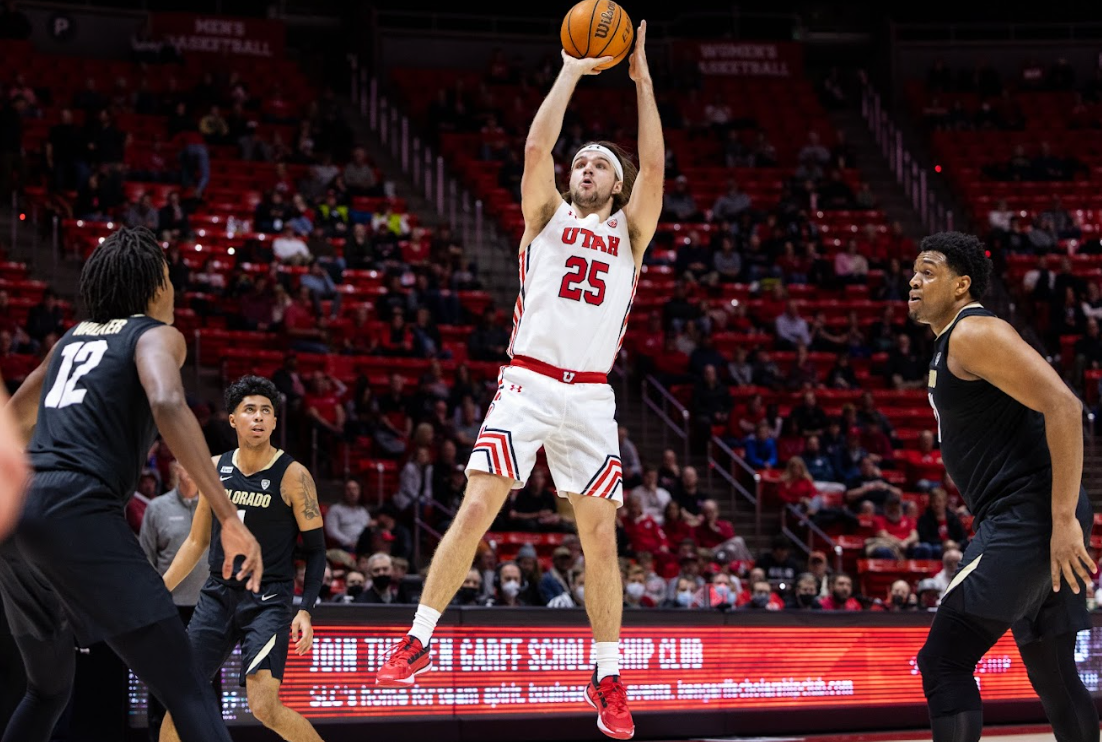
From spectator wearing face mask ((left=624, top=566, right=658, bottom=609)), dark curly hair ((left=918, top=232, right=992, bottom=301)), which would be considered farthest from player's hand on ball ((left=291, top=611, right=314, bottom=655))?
spectator wearing face mask ((left=624, top=566, right=658, bottom=609))

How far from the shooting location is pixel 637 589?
12.1 m

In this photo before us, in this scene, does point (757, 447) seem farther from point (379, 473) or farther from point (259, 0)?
point (259, 0)

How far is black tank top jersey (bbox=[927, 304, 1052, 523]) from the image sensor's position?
5102mm

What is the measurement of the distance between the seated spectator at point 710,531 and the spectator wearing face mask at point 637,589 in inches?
84.4

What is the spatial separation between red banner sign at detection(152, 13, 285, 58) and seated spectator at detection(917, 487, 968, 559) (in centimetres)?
1444

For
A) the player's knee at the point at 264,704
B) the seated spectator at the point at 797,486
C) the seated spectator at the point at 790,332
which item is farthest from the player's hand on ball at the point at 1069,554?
the seated spectator at the point at 790,332

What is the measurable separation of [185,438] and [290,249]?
13417 mm

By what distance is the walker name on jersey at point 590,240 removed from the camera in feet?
20.1

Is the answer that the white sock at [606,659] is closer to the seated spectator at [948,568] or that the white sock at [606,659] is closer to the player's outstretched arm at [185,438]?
the player's outstretched arm at [185,438]

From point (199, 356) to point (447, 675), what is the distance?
24.4ft

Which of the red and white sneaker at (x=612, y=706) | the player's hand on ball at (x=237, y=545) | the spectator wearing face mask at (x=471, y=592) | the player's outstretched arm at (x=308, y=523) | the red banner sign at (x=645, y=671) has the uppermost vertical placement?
the player's hand on ball at (x=237, y=545)

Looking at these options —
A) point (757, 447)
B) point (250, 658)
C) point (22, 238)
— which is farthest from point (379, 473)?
point (250, 658)

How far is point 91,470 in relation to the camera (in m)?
4.31

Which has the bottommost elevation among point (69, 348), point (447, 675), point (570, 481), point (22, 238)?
point (447, 675)
